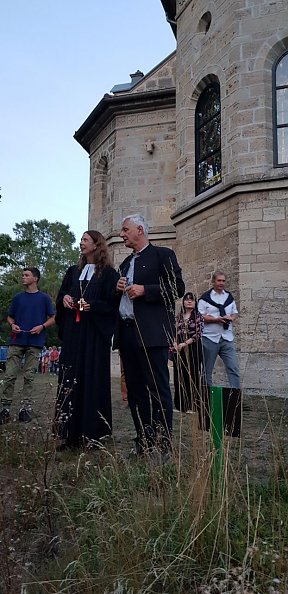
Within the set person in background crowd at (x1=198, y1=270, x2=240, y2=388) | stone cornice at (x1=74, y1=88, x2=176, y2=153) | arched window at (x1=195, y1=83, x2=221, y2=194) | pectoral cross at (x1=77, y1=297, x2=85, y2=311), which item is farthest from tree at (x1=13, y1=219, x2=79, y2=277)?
pectoral cross at (x1=77, y1=297, x2=85, y2=311)

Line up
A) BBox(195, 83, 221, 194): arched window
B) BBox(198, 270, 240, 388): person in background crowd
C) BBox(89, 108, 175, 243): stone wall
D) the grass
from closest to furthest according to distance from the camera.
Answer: the grass, BBox(198, 270, 240, 388): person in background crowd, BBox(195, 83, 221, 194): arched window, BBox(89, 108, 175, 243): stone wall

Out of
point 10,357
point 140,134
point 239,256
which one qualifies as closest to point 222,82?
point 239,256

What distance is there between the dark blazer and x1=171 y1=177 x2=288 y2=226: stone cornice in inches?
197

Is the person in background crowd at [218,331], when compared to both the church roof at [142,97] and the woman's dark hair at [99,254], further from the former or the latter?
the church roof at [142,97]

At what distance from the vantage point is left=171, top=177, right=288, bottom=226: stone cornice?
8.36 metres

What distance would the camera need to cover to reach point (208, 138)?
1025cm

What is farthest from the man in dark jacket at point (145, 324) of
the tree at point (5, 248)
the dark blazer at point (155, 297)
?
the tree at point (5, 248)

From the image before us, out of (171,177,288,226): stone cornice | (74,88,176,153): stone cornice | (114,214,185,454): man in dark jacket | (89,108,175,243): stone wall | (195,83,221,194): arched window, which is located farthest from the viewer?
(89,108,175,243): stone wall

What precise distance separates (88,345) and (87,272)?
2.21 feet

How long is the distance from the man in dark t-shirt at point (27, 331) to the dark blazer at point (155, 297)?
7.05 feet

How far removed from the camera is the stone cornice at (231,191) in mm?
8363

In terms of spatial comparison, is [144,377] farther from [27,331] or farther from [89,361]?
[27,331]

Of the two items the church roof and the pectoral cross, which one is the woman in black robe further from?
the church roof

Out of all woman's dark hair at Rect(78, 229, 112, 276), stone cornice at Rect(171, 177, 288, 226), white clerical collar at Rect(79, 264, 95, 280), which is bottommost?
white clerical collar at Rect(79, 264, 95, 280)
